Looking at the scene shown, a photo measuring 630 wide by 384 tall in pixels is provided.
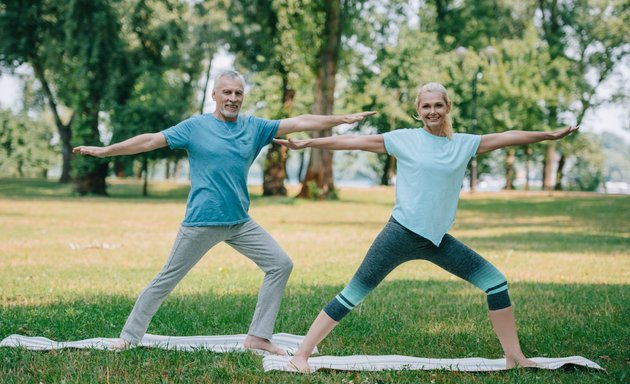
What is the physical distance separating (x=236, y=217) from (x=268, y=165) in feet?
101

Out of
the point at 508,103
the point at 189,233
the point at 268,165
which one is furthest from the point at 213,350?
the point at 508,103

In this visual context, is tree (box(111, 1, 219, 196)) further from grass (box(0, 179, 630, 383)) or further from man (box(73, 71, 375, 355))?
man (box(73, 71, 375, 355))

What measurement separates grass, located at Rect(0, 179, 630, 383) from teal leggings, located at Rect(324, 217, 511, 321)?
21.8 inches

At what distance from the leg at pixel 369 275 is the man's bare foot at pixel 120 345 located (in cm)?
142

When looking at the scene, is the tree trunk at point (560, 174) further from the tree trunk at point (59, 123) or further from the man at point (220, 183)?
the man at point (220, 183)

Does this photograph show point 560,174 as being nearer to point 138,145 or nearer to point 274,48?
point 274,48

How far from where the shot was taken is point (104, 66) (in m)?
31.9

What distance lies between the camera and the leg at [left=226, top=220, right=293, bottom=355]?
231 inches

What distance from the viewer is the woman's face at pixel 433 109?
17.1ft

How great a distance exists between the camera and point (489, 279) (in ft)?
17.4

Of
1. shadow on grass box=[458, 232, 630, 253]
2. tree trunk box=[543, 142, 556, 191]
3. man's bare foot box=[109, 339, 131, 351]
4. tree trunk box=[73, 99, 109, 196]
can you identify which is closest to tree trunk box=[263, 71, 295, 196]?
tree trunk box=[73, 99, 109, 196]

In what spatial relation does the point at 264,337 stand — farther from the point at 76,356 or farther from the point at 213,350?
the point at 76,356

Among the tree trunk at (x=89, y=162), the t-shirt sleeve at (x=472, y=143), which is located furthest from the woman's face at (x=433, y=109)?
the tree trunk at (x=89, y=162)

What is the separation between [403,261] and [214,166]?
1.61 m
